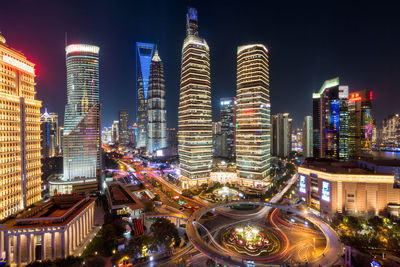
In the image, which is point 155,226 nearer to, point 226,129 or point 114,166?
point 114,166

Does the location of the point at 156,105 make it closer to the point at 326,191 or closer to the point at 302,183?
the point at 302,183

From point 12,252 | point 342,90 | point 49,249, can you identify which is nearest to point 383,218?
point 49,249

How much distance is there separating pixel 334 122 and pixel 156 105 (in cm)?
14035

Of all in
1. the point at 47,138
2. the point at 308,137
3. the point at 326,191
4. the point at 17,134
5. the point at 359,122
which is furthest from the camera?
the point at 308,137

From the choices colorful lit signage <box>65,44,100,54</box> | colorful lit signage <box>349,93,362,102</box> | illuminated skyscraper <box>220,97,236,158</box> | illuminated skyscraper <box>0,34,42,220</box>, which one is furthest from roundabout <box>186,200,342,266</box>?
colorful lit signage <box>349,93,362,102</box>

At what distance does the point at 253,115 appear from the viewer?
87.2 metres

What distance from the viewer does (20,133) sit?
54094 millimetres

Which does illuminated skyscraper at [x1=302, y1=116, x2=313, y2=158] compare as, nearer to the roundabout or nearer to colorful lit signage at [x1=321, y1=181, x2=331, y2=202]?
colorful lit signage at [x1=321, y1=181, x2=331, y2=202]

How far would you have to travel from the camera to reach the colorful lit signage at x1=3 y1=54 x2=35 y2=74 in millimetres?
51744

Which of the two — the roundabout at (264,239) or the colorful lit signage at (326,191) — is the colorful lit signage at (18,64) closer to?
the roundabout at (264,239)

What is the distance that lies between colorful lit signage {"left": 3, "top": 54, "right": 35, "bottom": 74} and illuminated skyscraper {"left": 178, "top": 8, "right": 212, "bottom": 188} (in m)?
53.6

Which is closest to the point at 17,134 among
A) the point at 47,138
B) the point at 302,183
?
the point at 302,183

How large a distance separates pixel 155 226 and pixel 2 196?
38.4 metres

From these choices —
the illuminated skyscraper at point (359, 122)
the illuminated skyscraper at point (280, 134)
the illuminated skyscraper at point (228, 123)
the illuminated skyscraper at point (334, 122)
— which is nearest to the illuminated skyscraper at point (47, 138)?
the illuminated skyscraper at point (228, 123)
